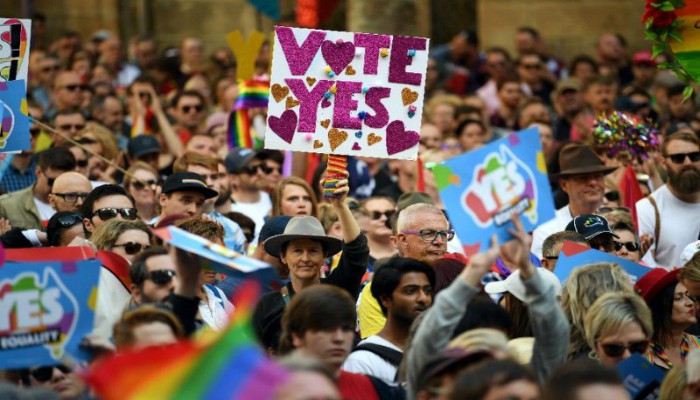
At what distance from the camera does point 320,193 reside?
40.2 feet

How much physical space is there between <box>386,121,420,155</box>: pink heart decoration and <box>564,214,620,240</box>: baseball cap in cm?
138

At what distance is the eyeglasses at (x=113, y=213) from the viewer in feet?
31.7

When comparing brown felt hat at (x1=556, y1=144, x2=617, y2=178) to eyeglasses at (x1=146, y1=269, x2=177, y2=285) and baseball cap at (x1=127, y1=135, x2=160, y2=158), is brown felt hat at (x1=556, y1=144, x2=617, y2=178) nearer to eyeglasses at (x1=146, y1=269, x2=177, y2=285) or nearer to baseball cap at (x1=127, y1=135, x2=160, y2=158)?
baseball cap at (x1=127, y1=135, x2=160, y2=158)

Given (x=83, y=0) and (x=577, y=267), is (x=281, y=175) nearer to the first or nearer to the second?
(x=577, y=267)

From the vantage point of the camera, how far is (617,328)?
7242 mm

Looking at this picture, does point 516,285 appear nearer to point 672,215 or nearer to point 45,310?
point 45,310

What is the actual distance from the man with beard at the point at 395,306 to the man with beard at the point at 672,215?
351 centimetres

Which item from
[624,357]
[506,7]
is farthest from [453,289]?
[506,7]

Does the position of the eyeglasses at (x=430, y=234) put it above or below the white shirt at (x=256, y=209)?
above

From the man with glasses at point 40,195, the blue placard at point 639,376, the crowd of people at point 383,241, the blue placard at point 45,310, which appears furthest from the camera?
the man with glasses at point 40,195

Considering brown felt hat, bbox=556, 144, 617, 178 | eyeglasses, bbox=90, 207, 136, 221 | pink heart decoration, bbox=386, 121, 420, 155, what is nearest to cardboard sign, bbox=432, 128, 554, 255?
pink heart decoration, bbox=386, 121, 420, 155

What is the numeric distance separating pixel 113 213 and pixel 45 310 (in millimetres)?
2682

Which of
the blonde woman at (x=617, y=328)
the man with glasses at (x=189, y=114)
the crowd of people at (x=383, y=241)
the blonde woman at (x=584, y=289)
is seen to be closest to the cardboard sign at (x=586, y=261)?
the crowd of people at (x=383, y=241)

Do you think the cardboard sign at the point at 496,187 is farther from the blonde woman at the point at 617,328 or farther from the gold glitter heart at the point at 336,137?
the blonde woman at the point at 617,328
